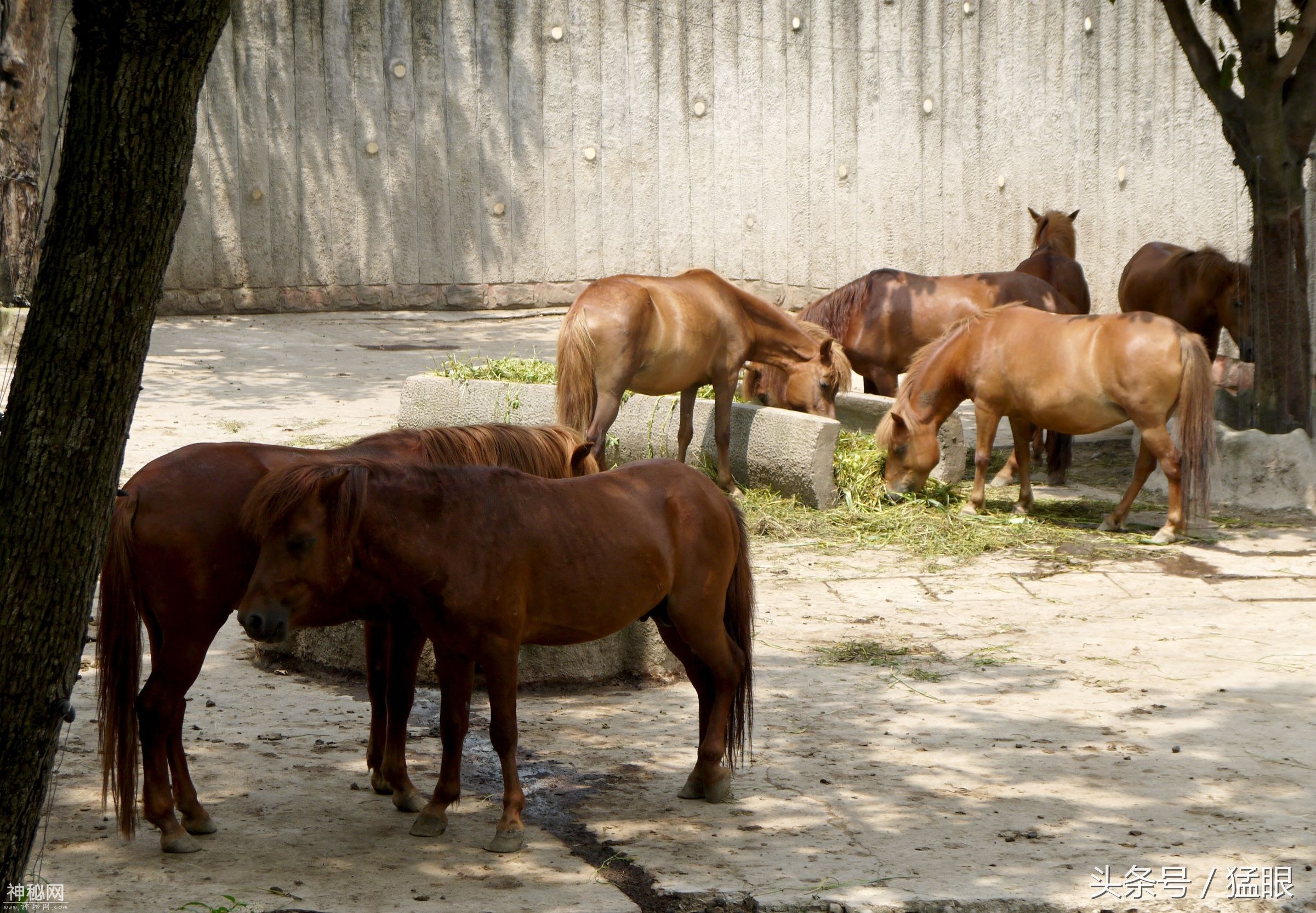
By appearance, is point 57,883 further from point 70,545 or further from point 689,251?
point 689,251

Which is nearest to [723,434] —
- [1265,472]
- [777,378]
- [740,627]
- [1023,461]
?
[777,378]

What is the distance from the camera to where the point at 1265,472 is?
32.1ft

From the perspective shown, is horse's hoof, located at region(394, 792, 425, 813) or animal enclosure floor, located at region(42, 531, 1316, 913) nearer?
animal enclosure floor, located at region(42, 531, 1316, 913)

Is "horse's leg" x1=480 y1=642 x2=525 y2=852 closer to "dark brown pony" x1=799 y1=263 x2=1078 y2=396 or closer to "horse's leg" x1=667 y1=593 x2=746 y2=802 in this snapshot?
"horse's leg" x1=667 y1=593 x2=746 y2=802

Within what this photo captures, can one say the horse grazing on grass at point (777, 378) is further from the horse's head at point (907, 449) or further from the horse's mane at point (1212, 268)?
the horse's mane at point (1212, 268)

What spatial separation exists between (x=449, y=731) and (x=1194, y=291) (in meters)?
9.82

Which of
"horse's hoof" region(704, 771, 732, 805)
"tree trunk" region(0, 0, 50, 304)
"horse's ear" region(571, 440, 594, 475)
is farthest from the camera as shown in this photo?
"tree trunk" region(0, 0, 50, 304)

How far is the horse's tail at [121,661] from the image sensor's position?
398 cm

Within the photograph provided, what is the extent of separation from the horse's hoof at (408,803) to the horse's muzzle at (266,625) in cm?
83

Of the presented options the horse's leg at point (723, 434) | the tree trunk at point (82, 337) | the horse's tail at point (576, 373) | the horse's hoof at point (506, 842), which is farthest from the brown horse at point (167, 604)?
the horse's leg at point (723, 434)

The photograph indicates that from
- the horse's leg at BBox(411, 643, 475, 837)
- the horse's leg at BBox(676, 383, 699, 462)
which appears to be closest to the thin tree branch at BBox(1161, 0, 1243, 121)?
the horse's leg at BBox(676, 383, 699, 462)

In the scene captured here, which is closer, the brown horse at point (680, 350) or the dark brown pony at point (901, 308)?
the brown horse at point (680, 350)

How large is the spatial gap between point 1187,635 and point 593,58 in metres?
11.7

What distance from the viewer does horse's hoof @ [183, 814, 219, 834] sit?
4.09 metres
